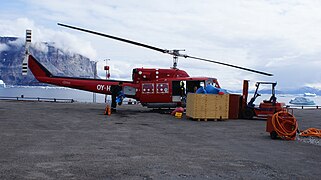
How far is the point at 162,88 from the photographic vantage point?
68.9ft

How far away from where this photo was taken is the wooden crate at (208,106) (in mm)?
16766

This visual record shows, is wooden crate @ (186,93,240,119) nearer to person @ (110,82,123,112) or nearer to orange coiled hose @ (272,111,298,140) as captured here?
person @ (110,82,123,112)

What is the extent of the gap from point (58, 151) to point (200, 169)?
329cm

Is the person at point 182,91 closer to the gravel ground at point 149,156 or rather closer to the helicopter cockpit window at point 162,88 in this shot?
the helicopter cockpit window at point 162,88

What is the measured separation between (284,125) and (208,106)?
6.33 meters

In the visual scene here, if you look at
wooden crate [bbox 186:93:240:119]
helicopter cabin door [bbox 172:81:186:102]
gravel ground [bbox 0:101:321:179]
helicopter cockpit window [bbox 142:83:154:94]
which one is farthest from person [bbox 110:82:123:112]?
gravel ground [bbox 0:101:321:179]

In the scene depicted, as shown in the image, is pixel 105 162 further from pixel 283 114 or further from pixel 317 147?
pixel 283 114

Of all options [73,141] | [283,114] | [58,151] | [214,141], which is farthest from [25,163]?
[283,114]

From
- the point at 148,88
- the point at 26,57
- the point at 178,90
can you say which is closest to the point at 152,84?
the point at 148,88

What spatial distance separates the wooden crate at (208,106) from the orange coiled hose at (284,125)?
6.05m

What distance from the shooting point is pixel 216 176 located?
558cm

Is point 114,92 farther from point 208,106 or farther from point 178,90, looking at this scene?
point 208,106

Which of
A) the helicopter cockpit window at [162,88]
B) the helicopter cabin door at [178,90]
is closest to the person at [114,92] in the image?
the helicopter cockpit window at [162,88]

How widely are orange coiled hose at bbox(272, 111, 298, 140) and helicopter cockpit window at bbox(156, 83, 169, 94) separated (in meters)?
10.6
